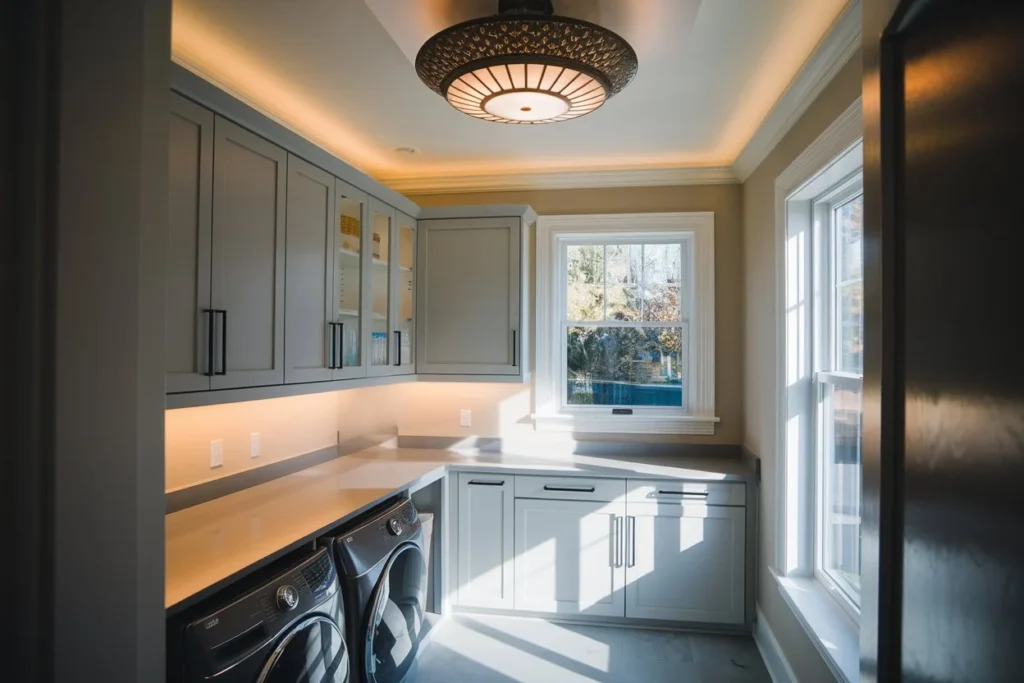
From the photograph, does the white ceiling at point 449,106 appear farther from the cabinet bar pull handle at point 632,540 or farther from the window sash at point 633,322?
the cabinet bar pull handle at point 632,540

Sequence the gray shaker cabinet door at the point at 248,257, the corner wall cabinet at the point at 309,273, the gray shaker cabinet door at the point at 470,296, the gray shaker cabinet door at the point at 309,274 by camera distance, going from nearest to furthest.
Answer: the corner wall cabinet at the point at 309,273 → the gray shaker cabinet door at the point at 248,257 → the gray shaker cabinet door at the point at 309,274 → the gray shaker cabinet door at the point at 470,296

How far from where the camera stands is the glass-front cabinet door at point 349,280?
9.00 feet

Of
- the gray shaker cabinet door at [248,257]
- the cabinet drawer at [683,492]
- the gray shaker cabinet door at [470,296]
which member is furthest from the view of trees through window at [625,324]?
the gray shaker cabinet door at [248,257]

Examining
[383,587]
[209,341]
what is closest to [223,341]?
[209,341]

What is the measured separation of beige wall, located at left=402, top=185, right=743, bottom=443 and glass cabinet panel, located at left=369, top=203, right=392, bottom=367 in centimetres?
71

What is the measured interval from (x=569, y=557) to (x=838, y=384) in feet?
5.47

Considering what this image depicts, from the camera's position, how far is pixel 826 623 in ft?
7.22

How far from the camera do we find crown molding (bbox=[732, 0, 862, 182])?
6.13 ft

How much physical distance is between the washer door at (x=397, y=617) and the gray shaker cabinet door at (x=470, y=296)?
1.18m

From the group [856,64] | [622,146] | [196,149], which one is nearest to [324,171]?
[196,149]

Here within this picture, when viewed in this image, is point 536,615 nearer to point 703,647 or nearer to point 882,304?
point 703,647

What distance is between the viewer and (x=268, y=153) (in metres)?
2.24

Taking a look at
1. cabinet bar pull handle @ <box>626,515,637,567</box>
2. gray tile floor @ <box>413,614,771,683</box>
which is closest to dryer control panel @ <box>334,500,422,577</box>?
gray tile floor @ <box>413,614,771,683</box>

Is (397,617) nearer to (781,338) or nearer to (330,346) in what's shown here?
(330,346)
